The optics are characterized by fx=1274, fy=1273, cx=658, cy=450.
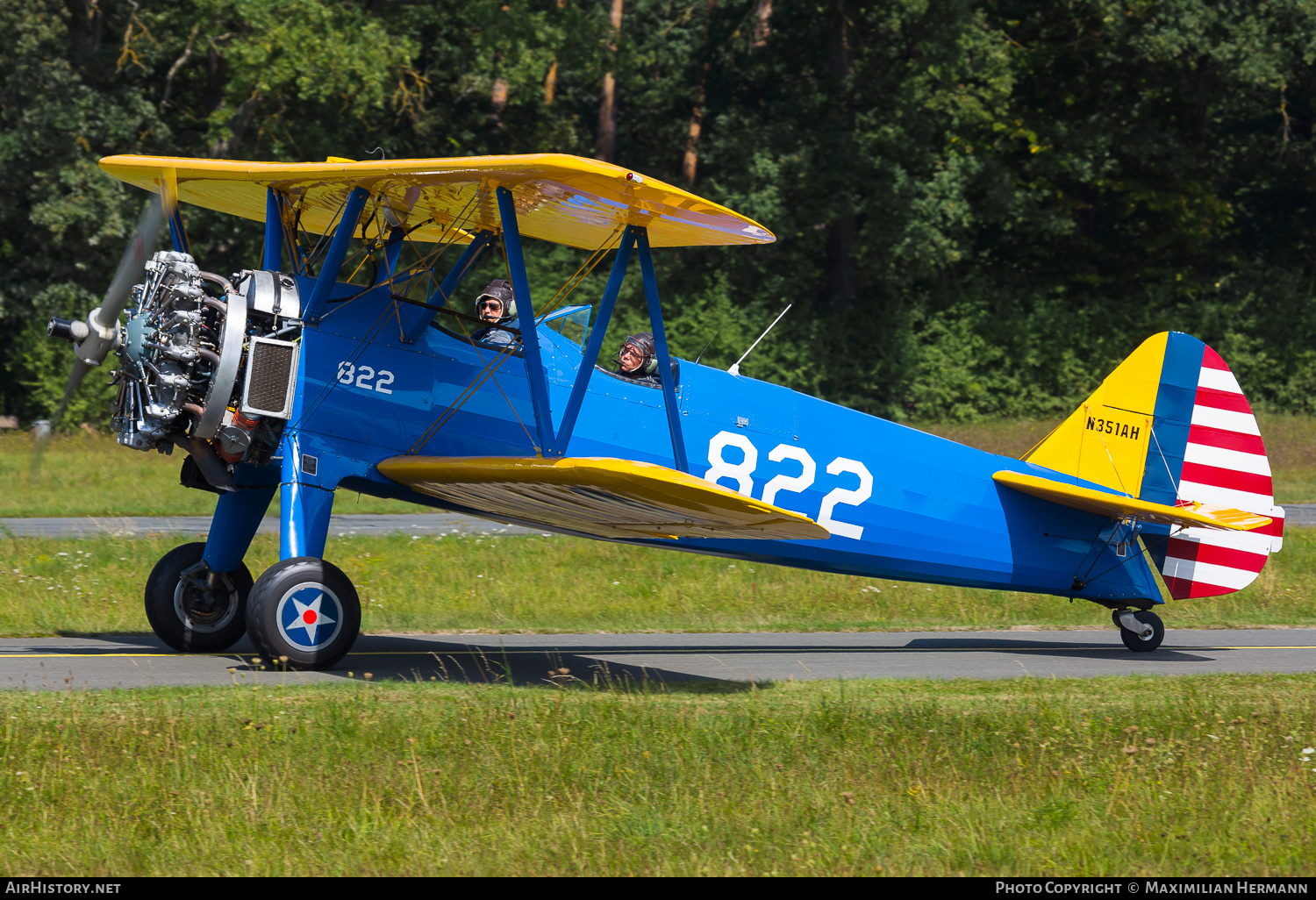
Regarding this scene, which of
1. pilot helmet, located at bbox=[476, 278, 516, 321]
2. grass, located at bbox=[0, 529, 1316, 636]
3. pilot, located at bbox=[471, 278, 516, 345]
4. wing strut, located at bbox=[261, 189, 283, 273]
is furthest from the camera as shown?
grass, located at bbox=[0, 529, 1316, 636]

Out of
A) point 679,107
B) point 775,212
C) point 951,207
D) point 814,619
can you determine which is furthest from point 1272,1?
point 814,619

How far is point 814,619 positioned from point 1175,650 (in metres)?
3.37

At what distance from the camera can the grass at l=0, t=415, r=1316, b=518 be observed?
19.2 meters

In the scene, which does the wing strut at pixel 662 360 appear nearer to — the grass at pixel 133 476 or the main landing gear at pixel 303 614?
the main landing gear at pixel 303 614

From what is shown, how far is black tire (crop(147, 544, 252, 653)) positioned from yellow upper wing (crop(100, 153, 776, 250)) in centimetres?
270

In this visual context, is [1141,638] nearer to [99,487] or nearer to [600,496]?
[600,496]

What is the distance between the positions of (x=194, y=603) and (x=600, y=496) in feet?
11.3

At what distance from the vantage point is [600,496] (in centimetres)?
761

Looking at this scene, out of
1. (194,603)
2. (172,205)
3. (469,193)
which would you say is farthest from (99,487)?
(469,193)

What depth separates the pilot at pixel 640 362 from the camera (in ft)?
30.2

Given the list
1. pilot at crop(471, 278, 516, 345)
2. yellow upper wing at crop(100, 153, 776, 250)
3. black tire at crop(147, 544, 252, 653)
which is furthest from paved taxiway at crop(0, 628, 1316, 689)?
yellow upper wing at crop(100, 153, 776, 250)

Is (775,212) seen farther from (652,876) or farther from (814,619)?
(652,876)

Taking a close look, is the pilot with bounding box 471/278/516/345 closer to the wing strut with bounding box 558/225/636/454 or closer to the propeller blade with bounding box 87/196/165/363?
the wing strut with bounding box 558/225/636/454

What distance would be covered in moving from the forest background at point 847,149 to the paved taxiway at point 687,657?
59.5 feet
